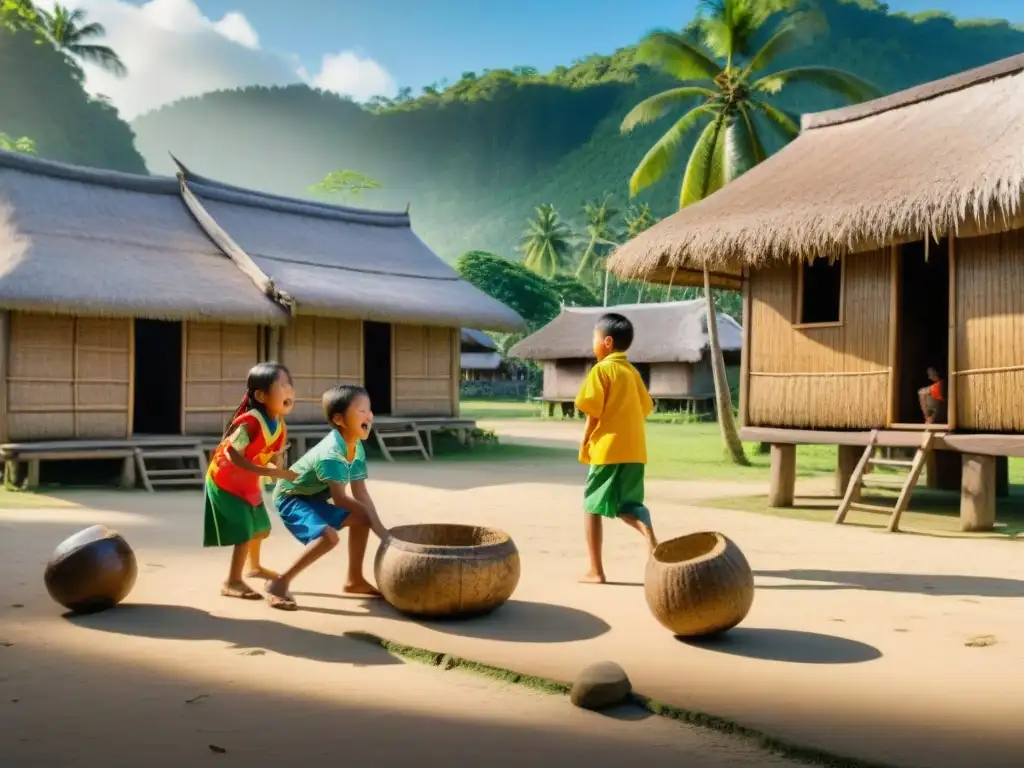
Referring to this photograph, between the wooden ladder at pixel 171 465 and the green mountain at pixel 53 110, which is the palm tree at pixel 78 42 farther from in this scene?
the wooden ladder at pixel 171 465

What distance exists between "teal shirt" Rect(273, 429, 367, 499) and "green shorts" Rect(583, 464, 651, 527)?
145cm

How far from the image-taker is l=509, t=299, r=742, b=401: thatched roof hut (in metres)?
29.7

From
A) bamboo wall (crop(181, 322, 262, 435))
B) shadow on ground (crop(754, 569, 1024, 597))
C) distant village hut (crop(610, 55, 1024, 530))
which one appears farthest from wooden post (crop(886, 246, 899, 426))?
bamboo wall (crop(181, 322, 262, 435))

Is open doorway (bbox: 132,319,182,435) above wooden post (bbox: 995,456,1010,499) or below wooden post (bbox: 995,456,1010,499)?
above

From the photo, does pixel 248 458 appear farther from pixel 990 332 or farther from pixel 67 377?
pixel 67 377

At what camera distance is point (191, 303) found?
1209 centimetres

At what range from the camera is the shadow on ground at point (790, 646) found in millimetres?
4113

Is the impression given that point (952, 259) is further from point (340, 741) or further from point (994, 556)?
point (340, 741)

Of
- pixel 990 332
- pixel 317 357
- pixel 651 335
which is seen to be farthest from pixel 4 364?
pixel 651 335

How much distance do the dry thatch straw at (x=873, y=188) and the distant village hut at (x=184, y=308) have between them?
5.52 metres

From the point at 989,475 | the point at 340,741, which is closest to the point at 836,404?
the point at 989,475

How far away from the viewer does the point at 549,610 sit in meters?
5.00

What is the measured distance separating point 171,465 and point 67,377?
6.43 ft

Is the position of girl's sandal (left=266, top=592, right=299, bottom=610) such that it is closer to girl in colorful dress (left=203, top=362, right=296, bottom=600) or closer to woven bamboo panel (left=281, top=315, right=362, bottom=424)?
girl in colorful dress (left=203, top=362, right=296, bottom=600)
